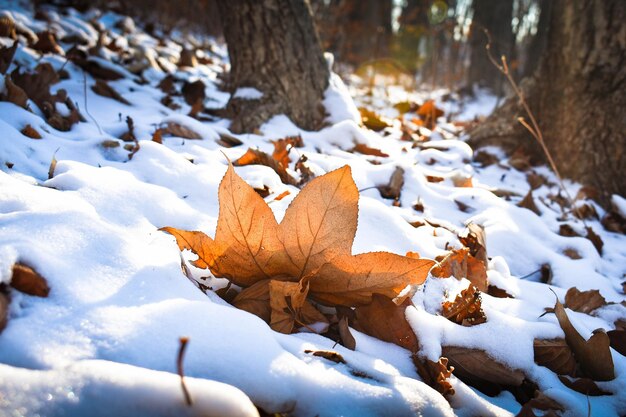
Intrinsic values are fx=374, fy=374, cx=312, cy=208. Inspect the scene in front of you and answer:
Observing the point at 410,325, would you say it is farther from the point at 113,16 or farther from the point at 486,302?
the point at 113,16

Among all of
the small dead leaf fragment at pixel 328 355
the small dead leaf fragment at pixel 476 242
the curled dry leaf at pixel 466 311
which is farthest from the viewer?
the small dead leaf fragment at pixel 476 242

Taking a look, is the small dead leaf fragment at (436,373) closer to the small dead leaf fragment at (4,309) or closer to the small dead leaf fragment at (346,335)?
the small dead leaf fragment at (346,335)

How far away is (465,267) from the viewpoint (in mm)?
1139

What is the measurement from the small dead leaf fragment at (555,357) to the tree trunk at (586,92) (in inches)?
69.8

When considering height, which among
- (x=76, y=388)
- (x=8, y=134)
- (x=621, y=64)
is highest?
(x=621, y=64)

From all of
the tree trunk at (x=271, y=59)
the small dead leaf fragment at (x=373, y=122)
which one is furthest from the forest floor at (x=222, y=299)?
the small dead leaf fragment at (x=373, y=122)

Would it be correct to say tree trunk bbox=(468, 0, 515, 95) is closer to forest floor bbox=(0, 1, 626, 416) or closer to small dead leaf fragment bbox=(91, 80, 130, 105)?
forest floor bbox=(0, 1, 626, 416)

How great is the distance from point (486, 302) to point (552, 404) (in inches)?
12.5

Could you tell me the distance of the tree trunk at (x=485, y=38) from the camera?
27.0 ft

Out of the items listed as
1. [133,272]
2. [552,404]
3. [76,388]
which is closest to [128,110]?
[133,272]

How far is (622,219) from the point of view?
6.53 feet

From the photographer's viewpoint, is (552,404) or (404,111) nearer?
(552,404)

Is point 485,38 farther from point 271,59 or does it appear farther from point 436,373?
point 436,373

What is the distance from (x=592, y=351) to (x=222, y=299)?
2.79ft
